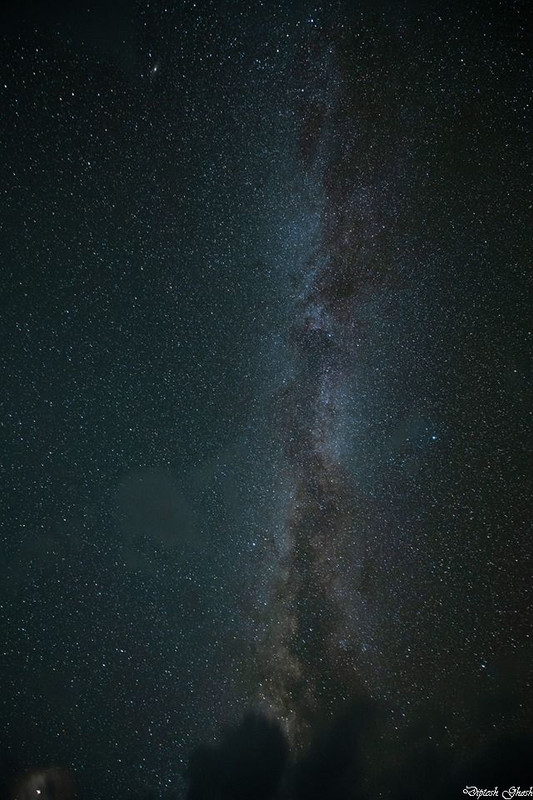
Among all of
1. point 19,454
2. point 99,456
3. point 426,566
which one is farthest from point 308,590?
point 19,454

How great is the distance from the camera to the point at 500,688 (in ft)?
8.58

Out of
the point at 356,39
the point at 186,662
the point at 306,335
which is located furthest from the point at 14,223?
the point at 186,662

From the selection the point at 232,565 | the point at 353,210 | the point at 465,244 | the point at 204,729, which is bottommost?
the point at 204,729

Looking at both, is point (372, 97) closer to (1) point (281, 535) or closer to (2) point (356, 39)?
(2) point (356, 39)

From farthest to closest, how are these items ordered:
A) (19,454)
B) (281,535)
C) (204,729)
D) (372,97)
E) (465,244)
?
(204,729) < (281,535) < (19,454) < (465,244) < (372,97)

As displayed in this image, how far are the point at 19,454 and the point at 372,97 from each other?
9.59 feet

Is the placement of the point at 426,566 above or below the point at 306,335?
below

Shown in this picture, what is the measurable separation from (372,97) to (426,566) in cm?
286

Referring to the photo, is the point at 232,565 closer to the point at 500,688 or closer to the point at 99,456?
the point at 99,456

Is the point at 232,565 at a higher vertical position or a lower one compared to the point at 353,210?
lower

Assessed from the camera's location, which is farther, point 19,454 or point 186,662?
point 186,662

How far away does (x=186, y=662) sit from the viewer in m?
2.96

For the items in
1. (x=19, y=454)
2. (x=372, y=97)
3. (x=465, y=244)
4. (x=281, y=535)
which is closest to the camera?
(x=372, y=97)

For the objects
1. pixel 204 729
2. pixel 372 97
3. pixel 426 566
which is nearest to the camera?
pixel 372 97
